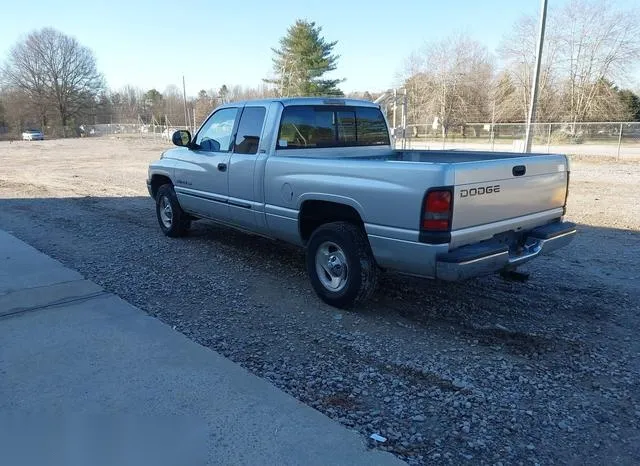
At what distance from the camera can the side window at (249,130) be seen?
5639mm

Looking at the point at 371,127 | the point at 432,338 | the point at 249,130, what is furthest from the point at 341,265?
the point at 371,127

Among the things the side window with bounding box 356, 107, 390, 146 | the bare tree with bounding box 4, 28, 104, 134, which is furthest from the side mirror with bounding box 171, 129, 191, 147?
the bare tree with bounding box 4, 28, 104, 134

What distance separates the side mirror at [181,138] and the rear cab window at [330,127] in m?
2.04

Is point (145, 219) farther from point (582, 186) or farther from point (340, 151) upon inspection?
point (582, 186)

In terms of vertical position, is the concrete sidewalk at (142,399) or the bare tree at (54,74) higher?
the bare tree at (54,74)

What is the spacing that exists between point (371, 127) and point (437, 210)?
8.91 ft

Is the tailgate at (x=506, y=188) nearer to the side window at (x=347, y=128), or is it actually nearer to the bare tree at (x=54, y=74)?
the side window at (x=347, y=128)

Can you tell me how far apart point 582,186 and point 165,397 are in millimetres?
13763

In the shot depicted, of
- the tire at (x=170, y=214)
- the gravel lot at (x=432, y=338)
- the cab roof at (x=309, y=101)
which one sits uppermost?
the cab roof at (x=309, y=101)

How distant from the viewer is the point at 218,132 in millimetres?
6383

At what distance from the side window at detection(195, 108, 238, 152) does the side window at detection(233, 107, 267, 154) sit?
0.65 ft

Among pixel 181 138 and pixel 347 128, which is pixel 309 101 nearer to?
pixel 347 128

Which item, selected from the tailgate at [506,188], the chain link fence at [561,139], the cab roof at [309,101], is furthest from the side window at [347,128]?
the chain link fence at [561,139]

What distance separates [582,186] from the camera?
13867 mm
